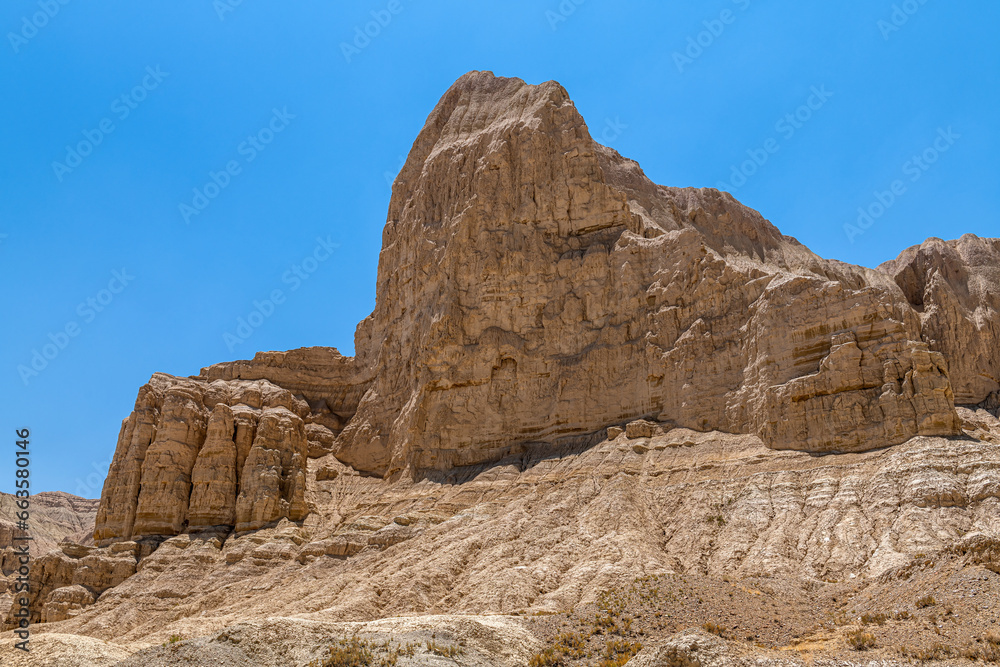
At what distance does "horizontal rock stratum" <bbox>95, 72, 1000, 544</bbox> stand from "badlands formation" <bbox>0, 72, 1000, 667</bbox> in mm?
231

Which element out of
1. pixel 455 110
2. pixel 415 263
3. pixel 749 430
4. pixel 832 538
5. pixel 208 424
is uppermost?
pixel 455 110

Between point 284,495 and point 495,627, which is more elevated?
point 284,495

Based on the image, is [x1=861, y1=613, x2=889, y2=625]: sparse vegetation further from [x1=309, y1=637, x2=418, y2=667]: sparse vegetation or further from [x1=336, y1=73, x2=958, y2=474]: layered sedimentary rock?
[x1=336, y1=73, x2=958, y2=474]: layered sedimentary rock

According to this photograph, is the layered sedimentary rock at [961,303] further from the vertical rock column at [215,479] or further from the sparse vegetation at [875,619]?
the vertical rock column at [215,479]

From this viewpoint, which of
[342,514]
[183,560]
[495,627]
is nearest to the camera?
[495,627]

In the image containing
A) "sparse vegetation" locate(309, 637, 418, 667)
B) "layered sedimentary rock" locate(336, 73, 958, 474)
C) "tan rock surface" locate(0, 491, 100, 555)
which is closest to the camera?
"sparse vegetation" locate(309, 637, 418, 667)

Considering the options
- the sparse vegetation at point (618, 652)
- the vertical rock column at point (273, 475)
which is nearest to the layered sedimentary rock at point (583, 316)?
the vertical rock column at point (273, 475)

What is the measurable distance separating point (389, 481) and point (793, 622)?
43.6 m

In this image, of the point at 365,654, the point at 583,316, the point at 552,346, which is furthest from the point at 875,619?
the point at 583,316

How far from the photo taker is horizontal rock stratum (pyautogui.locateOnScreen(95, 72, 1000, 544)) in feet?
178

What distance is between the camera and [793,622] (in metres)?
34.2

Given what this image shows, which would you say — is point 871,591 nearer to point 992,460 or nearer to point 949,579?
point 949,579

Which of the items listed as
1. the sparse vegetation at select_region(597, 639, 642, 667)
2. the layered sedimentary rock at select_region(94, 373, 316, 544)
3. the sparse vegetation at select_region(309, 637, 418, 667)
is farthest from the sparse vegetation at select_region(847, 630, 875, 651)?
the layered sedimentary rock at select_region(94, 373, 316, 544)

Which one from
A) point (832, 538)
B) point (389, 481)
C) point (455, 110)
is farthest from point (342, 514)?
point (455, 110)
